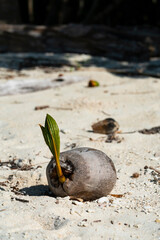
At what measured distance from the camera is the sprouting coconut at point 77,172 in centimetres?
202

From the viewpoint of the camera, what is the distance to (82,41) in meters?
6.60

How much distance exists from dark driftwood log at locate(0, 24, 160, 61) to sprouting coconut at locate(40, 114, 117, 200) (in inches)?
182

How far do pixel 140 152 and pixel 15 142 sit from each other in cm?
98

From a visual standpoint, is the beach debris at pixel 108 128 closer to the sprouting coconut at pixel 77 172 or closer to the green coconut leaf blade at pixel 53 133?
the sprouting coconut at pixel 77 172

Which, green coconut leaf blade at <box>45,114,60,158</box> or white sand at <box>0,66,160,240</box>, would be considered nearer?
white sand at <box>0,66,160,240</box>

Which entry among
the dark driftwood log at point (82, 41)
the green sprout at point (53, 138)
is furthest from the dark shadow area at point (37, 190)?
the dark driftwood log at point (82, 41)

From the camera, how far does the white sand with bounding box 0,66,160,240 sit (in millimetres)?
1791

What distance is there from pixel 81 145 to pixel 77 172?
0.89 m

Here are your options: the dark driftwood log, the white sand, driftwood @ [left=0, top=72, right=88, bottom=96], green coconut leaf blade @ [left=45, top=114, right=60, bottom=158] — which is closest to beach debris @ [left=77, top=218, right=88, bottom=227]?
the white sand

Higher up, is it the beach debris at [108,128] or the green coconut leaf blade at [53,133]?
the green coconut leaf blade at [53,133]

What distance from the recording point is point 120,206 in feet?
6.63

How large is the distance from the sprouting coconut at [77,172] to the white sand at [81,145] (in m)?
0.06

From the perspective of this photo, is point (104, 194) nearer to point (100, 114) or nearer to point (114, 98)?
point (100, 114)

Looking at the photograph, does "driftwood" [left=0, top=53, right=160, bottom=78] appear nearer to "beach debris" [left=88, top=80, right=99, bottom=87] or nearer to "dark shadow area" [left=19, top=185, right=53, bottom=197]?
"beach debris" [left=88, top=80, right=99, bottom=87]
